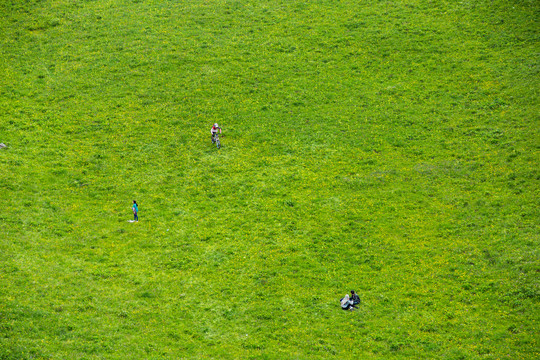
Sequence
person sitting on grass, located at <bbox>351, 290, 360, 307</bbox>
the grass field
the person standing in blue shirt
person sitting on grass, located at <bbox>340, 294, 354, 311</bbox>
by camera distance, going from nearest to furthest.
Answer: the grass field
person sitting on grass, located at <bbox>340, 294, 354, 311</bbox>
person sitting on grass, located at <bbox>351, 290, 360, 307</bbox>
the person standing in blue shirt

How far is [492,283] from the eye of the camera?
30.2 meters

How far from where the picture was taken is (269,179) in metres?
42.7

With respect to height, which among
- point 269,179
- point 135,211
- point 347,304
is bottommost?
point 347,304

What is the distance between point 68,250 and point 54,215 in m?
4.78

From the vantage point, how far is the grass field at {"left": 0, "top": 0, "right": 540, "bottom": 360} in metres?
28.3

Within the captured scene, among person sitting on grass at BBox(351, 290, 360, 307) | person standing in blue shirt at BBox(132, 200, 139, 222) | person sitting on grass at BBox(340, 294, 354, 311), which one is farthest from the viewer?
person standing in blue shirt at BBox(132, 200, 139, 222)

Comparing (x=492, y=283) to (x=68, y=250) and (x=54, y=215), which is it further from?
(x=54, y=215)

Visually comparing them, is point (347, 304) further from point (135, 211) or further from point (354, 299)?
point (135, 211)

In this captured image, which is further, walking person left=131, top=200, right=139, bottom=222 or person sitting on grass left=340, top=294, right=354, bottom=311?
walking person left=131, top=200, right=139, bottom=222

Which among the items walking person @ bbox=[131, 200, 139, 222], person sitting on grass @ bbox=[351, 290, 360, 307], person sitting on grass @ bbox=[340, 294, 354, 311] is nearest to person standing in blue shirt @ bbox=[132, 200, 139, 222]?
walking person @ bbox=[131, 200, 139, 222]

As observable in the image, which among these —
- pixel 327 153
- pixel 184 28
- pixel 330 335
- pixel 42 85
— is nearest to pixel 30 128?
pixel 42 85

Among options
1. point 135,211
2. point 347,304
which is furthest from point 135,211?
point 347,304

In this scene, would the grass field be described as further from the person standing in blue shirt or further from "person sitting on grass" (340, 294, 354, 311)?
the person standing in blue shirt

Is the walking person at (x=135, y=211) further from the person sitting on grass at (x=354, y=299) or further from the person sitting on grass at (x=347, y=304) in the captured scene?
the person sitting on grass at (x=354, y=299)
